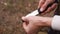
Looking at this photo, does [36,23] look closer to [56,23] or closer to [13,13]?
[56,23]

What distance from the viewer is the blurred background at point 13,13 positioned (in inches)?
91.2

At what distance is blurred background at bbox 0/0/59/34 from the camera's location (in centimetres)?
232

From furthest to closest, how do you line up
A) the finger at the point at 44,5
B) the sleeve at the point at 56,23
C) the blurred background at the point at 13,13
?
the blurred background at the point at 13,13, the finger at the point at 44,5, the sleeve at the point at 56,23

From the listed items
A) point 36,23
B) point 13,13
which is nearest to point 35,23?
point 36,23

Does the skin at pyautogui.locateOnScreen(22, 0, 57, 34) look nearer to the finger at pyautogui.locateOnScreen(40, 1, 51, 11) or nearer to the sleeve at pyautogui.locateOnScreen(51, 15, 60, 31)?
the sleeve at pyautogui.locateOnScreen(51, 15, 60, 31)

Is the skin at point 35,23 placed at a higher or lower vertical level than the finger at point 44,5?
lower

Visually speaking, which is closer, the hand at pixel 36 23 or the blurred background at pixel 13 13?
the hand at pixel 36 23

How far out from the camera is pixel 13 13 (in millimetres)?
2553

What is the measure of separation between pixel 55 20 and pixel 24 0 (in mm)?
1869

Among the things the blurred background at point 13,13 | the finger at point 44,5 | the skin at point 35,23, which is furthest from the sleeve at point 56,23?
the blurred background at point 13,13

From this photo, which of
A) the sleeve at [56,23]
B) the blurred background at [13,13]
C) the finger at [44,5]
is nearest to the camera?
the sleeve at [56,23]

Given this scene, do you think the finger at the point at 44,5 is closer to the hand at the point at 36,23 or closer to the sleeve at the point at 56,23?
the hand at the point at 36,23

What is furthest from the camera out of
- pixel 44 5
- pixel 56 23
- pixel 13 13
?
pixel 13 13

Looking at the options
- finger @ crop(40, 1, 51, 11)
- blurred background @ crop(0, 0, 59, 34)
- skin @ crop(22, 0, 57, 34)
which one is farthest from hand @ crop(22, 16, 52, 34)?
blurred background @ crop(0, 0, 59, 34)
